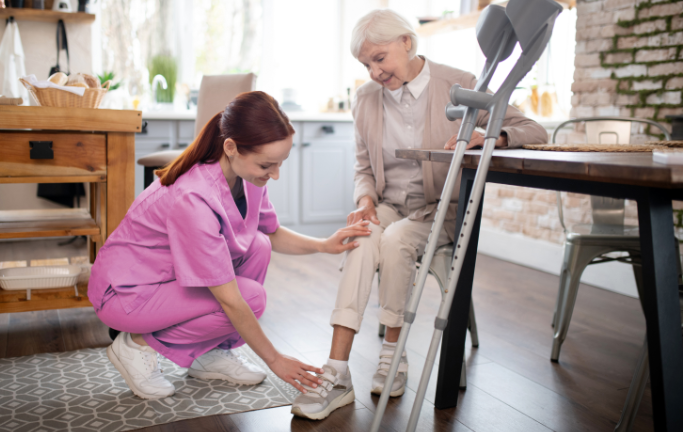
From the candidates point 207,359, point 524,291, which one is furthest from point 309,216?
point 207,359

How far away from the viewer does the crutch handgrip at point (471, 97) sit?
43.1 inches

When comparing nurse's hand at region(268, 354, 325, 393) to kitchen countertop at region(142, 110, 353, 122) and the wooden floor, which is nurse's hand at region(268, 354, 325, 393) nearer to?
the wooden floor

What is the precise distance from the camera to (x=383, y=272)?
→ 159 centimetres

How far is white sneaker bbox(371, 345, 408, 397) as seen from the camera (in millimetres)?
1556

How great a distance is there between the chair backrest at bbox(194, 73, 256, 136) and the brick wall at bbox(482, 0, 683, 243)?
171 cm

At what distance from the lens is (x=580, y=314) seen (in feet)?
7.79

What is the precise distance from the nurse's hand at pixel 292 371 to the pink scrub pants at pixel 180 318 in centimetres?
21

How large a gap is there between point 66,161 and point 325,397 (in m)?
1.15

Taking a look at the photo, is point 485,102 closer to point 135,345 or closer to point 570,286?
point 570,286

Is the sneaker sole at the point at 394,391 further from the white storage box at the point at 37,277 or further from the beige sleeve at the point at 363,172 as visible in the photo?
the white storage box at the point at 37,277

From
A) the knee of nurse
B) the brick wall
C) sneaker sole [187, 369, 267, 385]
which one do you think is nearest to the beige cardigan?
the knee of nurse

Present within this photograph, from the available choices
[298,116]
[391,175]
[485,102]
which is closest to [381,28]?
[391,175]

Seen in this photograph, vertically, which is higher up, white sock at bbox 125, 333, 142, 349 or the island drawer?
the island drawer

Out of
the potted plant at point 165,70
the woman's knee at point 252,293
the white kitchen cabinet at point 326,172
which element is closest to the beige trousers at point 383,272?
the woman's knee at point 252,293
